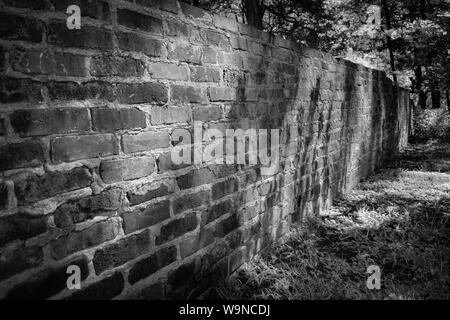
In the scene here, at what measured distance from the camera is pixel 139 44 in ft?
6.06

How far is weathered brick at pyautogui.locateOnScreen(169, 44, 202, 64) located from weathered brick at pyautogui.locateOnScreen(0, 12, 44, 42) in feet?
2.49

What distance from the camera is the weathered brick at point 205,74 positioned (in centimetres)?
221

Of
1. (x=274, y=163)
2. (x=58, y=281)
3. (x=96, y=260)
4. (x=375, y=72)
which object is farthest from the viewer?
(x=375, y=72)

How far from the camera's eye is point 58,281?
155cm

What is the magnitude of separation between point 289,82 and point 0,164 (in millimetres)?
2573

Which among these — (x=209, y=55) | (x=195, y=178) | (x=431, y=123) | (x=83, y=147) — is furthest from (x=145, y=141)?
(x=431, y=123)

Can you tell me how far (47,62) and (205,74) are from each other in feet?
3.45

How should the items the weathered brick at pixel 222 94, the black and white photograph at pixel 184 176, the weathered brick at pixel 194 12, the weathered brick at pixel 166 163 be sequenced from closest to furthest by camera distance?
the black and white photograph at pixel 184 176
the weathered brick at pixel 166 163
the weathered brick at pixel 194 12
the weathered brick at pixel 222 94

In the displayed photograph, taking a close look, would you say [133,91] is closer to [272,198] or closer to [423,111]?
[272,198]

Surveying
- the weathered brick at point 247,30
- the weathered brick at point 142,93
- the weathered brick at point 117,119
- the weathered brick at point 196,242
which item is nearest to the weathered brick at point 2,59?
the weathered brick at point 117,119

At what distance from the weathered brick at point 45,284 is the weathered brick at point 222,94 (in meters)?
1.30

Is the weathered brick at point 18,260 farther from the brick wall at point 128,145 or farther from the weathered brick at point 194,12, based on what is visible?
the weathered brick at point 194,12
